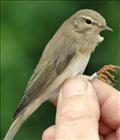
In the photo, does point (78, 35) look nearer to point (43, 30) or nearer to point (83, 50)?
point (83, 50)

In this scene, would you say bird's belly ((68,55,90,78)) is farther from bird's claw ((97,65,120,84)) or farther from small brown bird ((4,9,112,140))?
bird's claw ((97,65,120,84))

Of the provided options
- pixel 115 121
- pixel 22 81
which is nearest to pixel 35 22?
pixel 22 81

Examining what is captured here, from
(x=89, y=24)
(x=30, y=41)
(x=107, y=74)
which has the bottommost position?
(x=30, y=41)

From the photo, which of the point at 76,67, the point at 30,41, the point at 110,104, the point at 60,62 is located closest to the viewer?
the point at 110,104

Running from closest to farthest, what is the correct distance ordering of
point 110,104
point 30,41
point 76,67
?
point 110,104 < point 76,67 < point 30,41

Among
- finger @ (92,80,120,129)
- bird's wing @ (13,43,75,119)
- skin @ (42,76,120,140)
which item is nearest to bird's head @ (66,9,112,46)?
bird's wing @ (13,43,75,119)

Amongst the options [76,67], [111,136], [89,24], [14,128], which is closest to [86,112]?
[111,136]

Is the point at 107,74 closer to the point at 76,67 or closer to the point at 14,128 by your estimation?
the point at 76,67

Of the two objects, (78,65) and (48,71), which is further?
(48,71)

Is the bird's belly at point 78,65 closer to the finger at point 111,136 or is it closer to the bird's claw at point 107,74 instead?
the bird's claw at point 107,74
